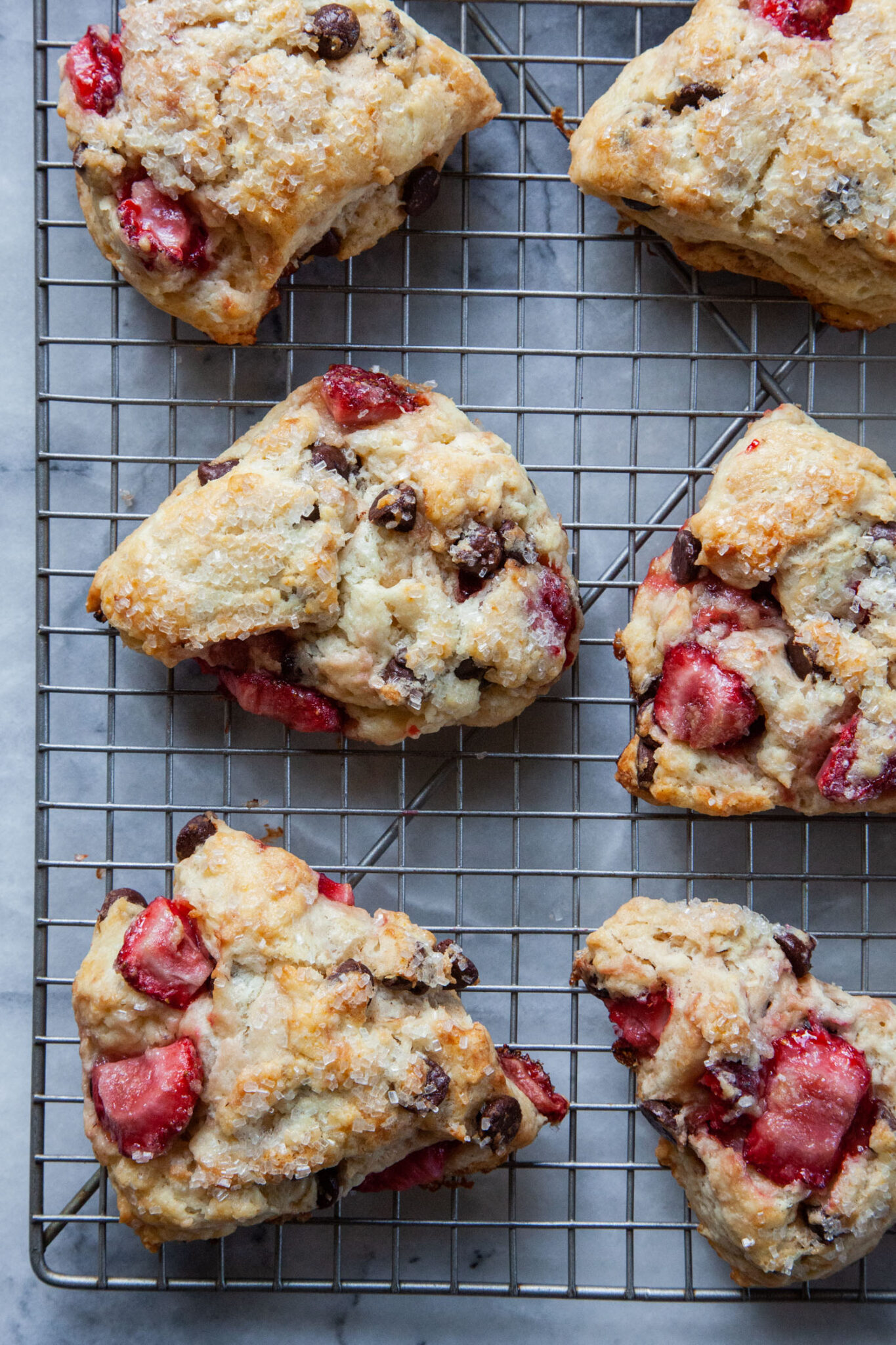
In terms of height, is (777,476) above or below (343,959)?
above

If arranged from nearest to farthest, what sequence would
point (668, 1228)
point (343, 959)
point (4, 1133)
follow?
point (343, 959)
point (668, 1228)
point (4, 1133)

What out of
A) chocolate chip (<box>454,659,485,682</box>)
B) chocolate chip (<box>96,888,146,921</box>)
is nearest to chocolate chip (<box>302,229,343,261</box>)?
chocolate chip (<box>454,659,485,682</box>)

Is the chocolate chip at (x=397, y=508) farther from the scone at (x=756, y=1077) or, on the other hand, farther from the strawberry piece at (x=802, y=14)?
the strawberry piece at (x=802, y=14)

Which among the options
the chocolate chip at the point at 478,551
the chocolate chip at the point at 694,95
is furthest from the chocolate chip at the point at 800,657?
the chocolate chip at the point at 694,95

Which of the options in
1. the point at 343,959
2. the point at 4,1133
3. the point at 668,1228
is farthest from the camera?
the point at 4,1133

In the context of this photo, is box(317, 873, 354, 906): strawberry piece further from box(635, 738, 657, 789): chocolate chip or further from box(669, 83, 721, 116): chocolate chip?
box(669, 83, 721, 116): chocolate chip

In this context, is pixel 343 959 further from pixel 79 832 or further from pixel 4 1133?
pixel 4 1133

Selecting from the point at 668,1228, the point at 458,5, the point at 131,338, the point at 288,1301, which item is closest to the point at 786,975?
the point at 668,1228
